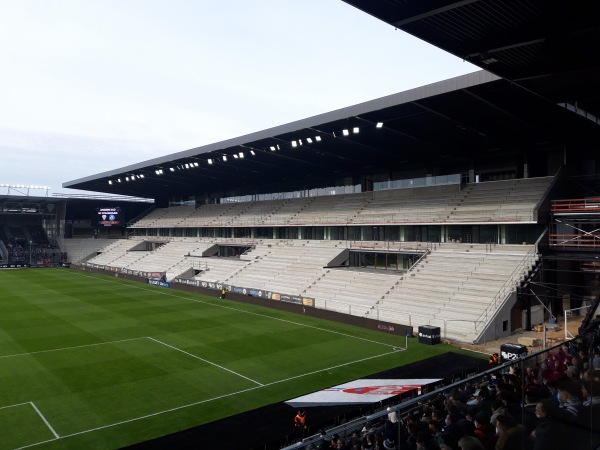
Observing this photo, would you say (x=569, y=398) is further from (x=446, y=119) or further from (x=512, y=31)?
(x=446, y=119)

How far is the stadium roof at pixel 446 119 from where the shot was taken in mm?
14898

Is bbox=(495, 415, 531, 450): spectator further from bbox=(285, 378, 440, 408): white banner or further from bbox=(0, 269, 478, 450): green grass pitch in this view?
bbox=(0, 269, 478, 450): green grass pitch

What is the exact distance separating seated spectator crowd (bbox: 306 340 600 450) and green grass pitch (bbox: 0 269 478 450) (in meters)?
10.6

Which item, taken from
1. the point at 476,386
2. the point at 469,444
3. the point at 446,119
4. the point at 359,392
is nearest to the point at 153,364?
the point at 359,392

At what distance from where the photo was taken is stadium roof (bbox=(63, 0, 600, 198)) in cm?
1490

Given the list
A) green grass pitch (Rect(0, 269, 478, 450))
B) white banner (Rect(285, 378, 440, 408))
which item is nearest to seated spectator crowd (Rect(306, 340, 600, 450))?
white banner (Rect(285, 378, 440, 408))

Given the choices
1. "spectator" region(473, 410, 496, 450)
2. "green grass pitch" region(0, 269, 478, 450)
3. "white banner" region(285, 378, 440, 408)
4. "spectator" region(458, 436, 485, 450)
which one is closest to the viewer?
"spectator" region(458, 436, 485, 450)

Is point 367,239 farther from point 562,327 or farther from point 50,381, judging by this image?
point 50,381

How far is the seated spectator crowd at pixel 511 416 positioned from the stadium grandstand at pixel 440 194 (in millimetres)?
218

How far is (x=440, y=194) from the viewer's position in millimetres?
44969

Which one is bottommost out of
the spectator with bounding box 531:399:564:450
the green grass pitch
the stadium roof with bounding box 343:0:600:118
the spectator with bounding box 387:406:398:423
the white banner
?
the green grass pitch

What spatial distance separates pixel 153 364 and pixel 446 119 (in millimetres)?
24004

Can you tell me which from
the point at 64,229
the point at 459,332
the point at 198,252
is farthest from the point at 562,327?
the point at 64,229

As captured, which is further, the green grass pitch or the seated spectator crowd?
the green grass pitch
